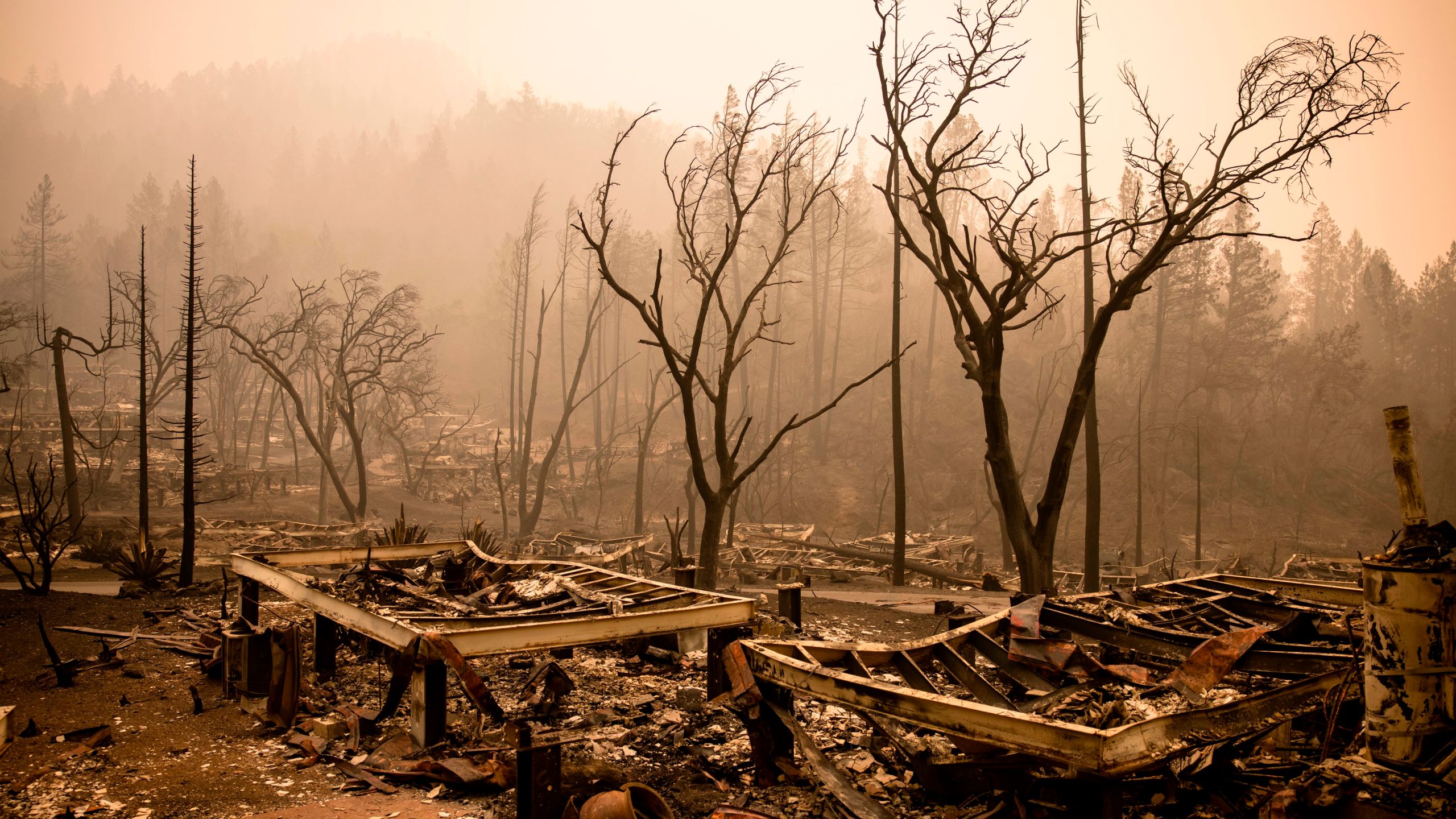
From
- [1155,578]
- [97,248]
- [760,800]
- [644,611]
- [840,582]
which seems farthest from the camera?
[97,248]

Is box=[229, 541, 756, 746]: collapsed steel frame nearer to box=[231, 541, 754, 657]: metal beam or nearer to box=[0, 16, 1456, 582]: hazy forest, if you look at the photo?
box=[231, 541, 754, 657]: metal beam

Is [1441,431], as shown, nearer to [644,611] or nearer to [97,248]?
[644,611]

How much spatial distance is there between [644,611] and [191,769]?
9.63ft

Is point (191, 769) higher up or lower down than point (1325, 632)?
lower down

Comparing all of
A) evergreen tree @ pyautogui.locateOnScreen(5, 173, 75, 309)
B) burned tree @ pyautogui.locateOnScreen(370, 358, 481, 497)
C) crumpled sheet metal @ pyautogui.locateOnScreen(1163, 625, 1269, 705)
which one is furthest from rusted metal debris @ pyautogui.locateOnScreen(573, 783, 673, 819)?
evergreen tree @ pyautogui.locateOnScreen(5, 173, 75, 309)

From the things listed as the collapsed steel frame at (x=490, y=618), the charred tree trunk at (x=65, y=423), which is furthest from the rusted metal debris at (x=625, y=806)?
the charred tree trunk at (x=65, y=423)

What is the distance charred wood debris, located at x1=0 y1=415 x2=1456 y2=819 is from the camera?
312 cm

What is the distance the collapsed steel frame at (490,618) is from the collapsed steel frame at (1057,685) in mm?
1391

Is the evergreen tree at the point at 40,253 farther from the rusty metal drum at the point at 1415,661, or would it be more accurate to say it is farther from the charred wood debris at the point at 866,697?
the rusty metal drum at the point at 1415,661

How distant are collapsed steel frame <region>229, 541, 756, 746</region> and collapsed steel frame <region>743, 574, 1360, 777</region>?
→ 1.39 meters

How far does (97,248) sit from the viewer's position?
231 ft

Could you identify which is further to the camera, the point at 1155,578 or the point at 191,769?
the point at 1155,578

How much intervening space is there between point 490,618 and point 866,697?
334 cm

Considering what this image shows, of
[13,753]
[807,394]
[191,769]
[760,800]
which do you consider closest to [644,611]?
[760,800]
